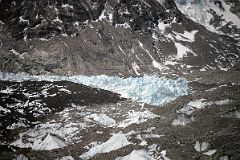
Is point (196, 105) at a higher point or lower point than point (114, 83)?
higher

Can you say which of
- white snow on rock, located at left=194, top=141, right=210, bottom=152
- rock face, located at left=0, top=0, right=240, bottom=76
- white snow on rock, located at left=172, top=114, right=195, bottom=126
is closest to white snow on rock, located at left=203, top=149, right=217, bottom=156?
white snow on rock, located at left=194, top=141, right=210, bottom=152

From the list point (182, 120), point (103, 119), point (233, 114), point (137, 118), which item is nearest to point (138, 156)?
point (182, 120)

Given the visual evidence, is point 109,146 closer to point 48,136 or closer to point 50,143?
point 50,143

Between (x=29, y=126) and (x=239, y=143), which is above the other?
(x=239, y=143)

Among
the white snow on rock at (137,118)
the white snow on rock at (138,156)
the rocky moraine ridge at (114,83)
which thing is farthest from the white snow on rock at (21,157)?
the white snow on rock at (137,118)

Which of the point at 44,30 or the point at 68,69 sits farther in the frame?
the point at 44,30

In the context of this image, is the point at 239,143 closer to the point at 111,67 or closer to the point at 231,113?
the point at 231,113

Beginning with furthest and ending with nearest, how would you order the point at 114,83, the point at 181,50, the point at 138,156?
the point at 181,50 → the point at 114,83 → the point at 138,156

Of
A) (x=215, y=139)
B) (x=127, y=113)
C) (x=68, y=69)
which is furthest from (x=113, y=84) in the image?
(x=215, y=139)

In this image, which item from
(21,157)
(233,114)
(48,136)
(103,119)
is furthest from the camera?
(103,119)
